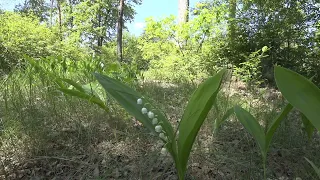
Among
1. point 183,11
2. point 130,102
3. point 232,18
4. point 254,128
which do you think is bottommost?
point 254,128

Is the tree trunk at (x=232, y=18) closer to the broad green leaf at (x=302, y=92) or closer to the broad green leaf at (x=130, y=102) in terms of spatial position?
the broad green leaf at (x=130, y=102)

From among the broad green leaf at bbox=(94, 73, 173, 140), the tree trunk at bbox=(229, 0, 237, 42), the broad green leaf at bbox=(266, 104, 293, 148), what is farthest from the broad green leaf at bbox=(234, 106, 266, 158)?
the tree trunk at bbox=(229, 0, 237, 42)

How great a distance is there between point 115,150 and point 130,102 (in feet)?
2.38

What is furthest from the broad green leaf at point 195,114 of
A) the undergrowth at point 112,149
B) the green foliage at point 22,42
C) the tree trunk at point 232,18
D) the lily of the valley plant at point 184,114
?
the green foliage at point 22,42

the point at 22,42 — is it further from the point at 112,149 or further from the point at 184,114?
the point at 184,114

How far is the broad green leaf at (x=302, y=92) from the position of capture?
38.7 inches

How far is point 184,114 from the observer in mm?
1184

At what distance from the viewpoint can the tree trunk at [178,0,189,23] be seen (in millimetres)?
7000

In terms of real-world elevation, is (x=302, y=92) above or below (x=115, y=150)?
above

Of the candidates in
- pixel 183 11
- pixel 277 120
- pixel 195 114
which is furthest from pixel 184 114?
pixel 183 11

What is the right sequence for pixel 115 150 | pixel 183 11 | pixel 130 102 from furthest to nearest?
pixel 183 11
pixel 115 150
pixel 130 102

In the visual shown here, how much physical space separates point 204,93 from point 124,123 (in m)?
1.11

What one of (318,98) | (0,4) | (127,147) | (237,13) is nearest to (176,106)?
(127,147)

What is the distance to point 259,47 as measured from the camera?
5297mm
